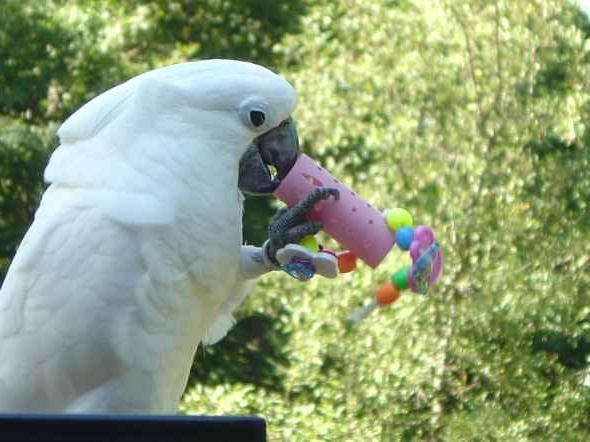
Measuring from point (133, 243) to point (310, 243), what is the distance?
43 centimetres

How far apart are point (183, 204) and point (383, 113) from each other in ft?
11.2

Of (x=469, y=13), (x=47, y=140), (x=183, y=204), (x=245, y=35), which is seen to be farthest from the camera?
(x=245, y=35)

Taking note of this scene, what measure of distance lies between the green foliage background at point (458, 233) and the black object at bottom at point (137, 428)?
3736mm

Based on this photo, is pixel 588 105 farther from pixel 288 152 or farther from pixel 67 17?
pixel 288 152

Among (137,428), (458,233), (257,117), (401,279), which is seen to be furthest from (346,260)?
(458,233)

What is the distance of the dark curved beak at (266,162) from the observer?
127 inches

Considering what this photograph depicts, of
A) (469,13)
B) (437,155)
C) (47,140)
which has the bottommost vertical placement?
(47,140)

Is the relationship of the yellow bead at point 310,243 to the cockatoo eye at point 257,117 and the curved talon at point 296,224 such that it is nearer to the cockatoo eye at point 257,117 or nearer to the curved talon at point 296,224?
the curved talon at point 296,224

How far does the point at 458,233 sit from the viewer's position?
19.8ft

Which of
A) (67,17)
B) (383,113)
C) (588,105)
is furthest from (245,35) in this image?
(588,105)

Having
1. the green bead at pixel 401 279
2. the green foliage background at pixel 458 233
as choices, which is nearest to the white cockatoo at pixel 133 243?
the green bead at pixel 401 279

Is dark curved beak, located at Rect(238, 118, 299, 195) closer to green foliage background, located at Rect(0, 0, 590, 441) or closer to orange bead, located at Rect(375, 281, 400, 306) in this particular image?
orange bead, located at Rect(375, 281, 400, 306)

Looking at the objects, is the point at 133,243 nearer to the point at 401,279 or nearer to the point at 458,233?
the point at 401,279

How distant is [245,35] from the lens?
813 cm
